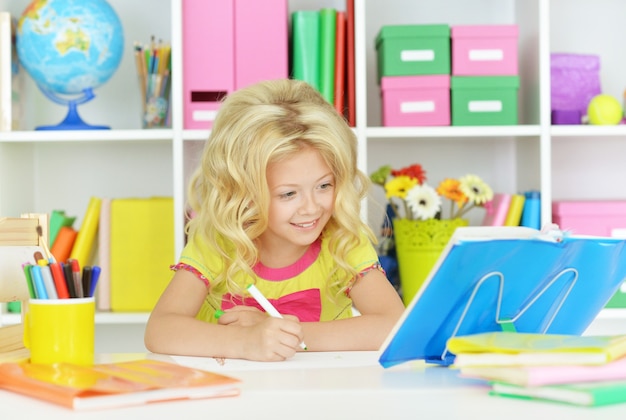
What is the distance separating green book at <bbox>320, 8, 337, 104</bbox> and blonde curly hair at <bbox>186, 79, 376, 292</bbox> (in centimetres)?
56

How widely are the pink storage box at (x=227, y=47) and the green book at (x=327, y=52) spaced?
89 mm

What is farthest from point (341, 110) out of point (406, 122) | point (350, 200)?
point (350, 200)

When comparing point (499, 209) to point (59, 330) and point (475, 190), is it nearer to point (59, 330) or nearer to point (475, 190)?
point (475, 190)

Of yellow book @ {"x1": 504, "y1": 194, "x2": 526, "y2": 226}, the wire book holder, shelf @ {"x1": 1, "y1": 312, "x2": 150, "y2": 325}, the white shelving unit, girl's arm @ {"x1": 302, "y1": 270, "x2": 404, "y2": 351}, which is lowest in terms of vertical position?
shelf @ {"x1": 1, "y1": 312, "x2": 150, "y2": 325}

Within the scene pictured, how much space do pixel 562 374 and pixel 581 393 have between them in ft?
0.09

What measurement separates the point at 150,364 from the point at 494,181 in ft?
5.65

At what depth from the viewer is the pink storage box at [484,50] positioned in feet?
7.18

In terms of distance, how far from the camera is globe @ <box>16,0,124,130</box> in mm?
2156

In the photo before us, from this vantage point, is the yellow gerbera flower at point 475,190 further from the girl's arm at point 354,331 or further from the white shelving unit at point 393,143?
the girl's arm at point 354,331

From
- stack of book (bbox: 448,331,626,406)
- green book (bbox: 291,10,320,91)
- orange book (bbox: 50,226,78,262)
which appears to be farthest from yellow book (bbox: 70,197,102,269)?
stack of book (bbox: 448,331,626,406)

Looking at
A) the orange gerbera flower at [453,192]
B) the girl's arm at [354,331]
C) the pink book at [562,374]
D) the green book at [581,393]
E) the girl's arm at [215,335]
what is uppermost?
the orange gerbera flower at [453,192]

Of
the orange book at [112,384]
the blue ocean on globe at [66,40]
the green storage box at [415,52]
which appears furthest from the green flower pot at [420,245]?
the orange book at [112,384]

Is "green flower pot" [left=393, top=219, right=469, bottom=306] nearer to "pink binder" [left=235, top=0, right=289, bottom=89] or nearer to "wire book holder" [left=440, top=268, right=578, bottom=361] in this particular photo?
"pink binder" [left=235, top=0, right=289, bottom=89]

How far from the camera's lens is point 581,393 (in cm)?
76
